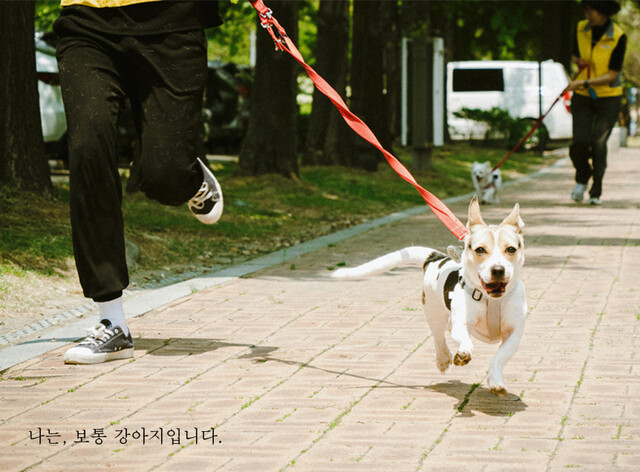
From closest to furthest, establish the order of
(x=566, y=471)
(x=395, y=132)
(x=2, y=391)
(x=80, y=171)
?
(x=566, y=471), (x=2, y=391), (x=80, y=171), (x=395, y=132)

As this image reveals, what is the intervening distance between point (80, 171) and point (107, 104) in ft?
1.11

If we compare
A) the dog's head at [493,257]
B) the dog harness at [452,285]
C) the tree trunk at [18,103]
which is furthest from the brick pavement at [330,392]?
the tree trunk at [18,103]

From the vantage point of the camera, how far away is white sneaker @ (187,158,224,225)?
5.50m

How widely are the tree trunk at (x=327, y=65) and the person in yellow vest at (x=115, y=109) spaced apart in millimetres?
12164

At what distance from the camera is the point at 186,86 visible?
512 cm

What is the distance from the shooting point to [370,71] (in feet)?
59.4

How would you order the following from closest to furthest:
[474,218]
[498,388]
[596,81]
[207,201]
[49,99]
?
[498,388] → [474,218] → [207,201] → [596,81] → [49,99]

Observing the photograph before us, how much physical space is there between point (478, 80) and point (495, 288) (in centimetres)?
2702

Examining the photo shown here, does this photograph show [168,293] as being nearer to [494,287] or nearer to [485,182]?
[494,287]

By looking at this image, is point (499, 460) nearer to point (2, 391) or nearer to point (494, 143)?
point (2, 391)

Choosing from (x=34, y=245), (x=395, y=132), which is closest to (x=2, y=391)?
(x=34, y=245)

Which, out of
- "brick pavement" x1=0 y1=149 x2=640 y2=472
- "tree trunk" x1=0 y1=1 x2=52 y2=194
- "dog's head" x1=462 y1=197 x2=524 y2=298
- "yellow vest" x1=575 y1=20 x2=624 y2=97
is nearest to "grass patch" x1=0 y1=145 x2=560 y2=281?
"tree trunk" x1=0 y1=1 x2=52 y2=194

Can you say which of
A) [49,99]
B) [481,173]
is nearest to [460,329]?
[481,173]

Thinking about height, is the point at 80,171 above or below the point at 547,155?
above
